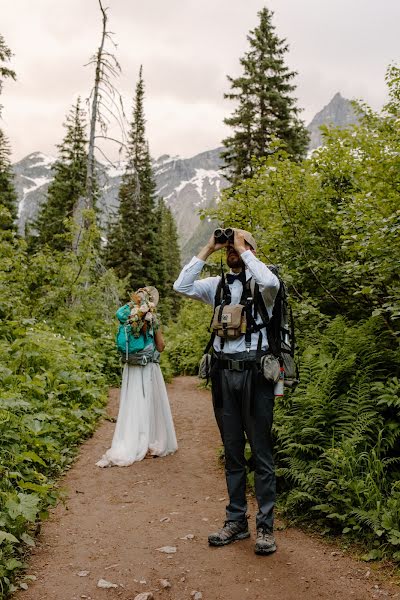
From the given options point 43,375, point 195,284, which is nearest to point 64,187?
point 43,375

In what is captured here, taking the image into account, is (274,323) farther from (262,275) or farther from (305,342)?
(305,342)

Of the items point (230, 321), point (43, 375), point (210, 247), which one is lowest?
point (43, 375)

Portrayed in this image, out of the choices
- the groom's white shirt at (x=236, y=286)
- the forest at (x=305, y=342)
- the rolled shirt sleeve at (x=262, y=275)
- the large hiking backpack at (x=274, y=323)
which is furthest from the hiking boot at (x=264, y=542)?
the rolled shirt sleeve at (x=262, y=275)

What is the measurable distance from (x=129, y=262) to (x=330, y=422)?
108ft

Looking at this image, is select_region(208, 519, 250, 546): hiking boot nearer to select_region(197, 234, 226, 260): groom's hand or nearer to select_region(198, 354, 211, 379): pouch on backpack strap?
select_region(198, 354, 211, 379): pouch on backpack strap

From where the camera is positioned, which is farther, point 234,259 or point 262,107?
point 262,107

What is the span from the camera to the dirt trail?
3752mm

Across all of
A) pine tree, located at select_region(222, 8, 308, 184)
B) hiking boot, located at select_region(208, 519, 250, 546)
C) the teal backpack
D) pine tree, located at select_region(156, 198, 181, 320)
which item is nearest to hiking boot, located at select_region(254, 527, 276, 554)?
hiking boot, located at select_region(208, 519, 250, 546)

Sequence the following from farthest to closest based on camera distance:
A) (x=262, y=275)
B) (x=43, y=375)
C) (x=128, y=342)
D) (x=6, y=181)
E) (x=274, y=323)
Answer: (x=6, y=181) → (x=43, y=375) → (x=128, y=342) → (x=274, y=323) → (x=262, y=275)

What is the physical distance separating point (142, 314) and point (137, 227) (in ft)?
104

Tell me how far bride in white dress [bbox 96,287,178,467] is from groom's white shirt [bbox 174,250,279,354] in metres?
3.06

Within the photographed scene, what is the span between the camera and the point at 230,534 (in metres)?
4.46

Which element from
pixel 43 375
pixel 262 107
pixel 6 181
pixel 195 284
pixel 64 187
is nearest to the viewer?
pixel 195 284

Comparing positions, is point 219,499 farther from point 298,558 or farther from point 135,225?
point 135,225
